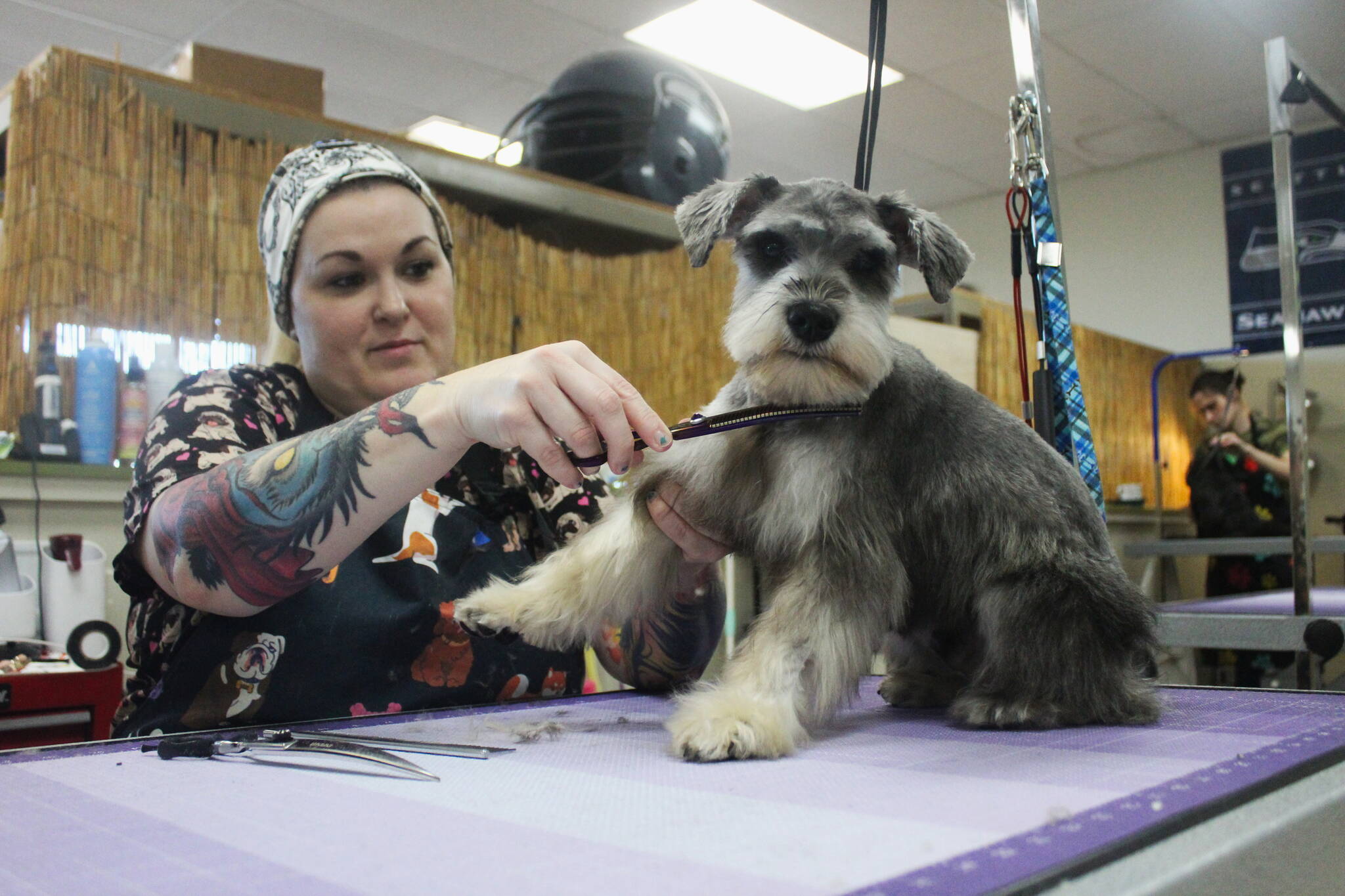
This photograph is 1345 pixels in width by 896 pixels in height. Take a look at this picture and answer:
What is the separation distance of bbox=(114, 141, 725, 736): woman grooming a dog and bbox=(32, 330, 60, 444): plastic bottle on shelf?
1.20m

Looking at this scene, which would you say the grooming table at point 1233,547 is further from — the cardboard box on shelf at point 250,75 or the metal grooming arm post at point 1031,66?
the cardboard box on shelf at point 250,75

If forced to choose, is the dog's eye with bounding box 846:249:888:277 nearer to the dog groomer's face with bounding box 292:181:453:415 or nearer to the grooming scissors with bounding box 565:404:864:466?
the grooming scissors with bounding box 565:404:864:466

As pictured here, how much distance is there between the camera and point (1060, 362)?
1.34 m

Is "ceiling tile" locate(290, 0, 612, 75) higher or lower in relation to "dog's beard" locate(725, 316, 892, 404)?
higher


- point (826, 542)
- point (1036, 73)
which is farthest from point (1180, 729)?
point (1036, 73)

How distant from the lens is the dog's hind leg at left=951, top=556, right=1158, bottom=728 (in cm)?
100

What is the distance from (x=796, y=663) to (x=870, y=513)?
17cm

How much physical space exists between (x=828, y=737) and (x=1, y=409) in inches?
95.1

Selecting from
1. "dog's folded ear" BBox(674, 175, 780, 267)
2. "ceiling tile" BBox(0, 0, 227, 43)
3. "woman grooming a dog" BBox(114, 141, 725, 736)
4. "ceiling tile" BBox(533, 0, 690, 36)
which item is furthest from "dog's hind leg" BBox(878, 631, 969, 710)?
"ceiling tile" BBox(0, 0, 227, 43)

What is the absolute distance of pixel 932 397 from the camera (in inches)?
43.4

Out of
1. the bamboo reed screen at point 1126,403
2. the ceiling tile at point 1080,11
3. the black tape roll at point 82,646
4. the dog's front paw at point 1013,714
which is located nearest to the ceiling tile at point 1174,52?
the ceiling tile at point 1080,11

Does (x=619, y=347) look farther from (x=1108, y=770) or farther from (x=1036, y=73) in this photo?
(x=1108, y=770)

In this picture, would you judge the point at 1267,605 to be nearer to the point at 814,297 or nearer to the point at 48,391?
the point at 814,297

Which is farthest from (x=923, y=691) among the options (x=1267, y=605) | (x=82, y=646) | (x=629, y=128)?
(x=629, y=128)
